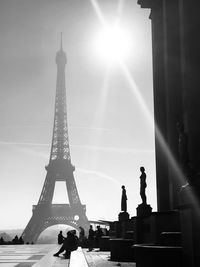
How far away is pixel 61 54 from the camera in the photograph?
4259 inches

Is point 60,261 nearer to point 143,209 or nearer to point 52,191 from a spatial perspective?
point 143,209

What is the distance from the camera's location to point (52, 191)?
89.9m

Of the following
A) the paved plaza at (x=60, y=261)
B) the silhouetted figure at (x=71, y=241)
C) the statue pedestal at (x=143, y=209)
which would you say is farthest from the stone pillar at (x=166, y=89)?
the silhouetted figure at (x=71, y=241)

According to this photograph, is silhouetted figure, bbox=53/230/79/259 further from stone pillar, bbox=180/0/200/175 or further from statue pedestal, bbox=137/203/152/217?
stone pillar, bbox=180/0/200/175

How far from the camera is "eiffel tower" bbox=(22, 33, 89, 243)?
3418 inches

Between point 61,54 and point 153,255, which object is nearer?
point 153,255

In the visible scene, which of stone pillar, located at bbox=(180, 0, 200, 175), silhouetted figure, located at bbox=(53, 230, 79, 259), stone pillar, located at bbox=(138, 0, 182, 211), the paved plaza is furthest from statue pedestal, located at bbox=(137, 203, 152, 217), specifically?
stone pillar, located at bbox=(180, 0, 200, 175)

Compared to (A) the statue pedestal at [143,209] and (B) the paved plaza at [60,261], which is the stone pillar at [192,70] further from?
(A) the statue pedestal at [143,209]

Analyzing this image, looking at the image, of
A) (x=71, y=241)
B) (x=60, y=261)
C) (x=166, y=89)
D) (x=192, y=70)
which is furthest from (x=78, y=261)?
(x=192, y=70)

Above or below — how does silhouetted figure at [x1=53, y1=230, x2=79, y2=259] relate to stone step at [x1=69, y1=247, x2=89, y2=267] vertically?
above

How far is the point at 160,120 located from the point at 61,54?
293 feet

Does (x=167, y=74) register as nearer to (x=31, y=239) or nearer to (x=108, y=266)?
(x=108, y=266)

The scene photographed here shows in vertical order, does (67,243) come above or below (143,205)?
below

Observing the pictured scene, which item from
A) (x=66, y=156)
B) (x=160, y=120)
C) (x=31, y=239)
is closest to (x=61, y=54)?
(x=66, y=156)
